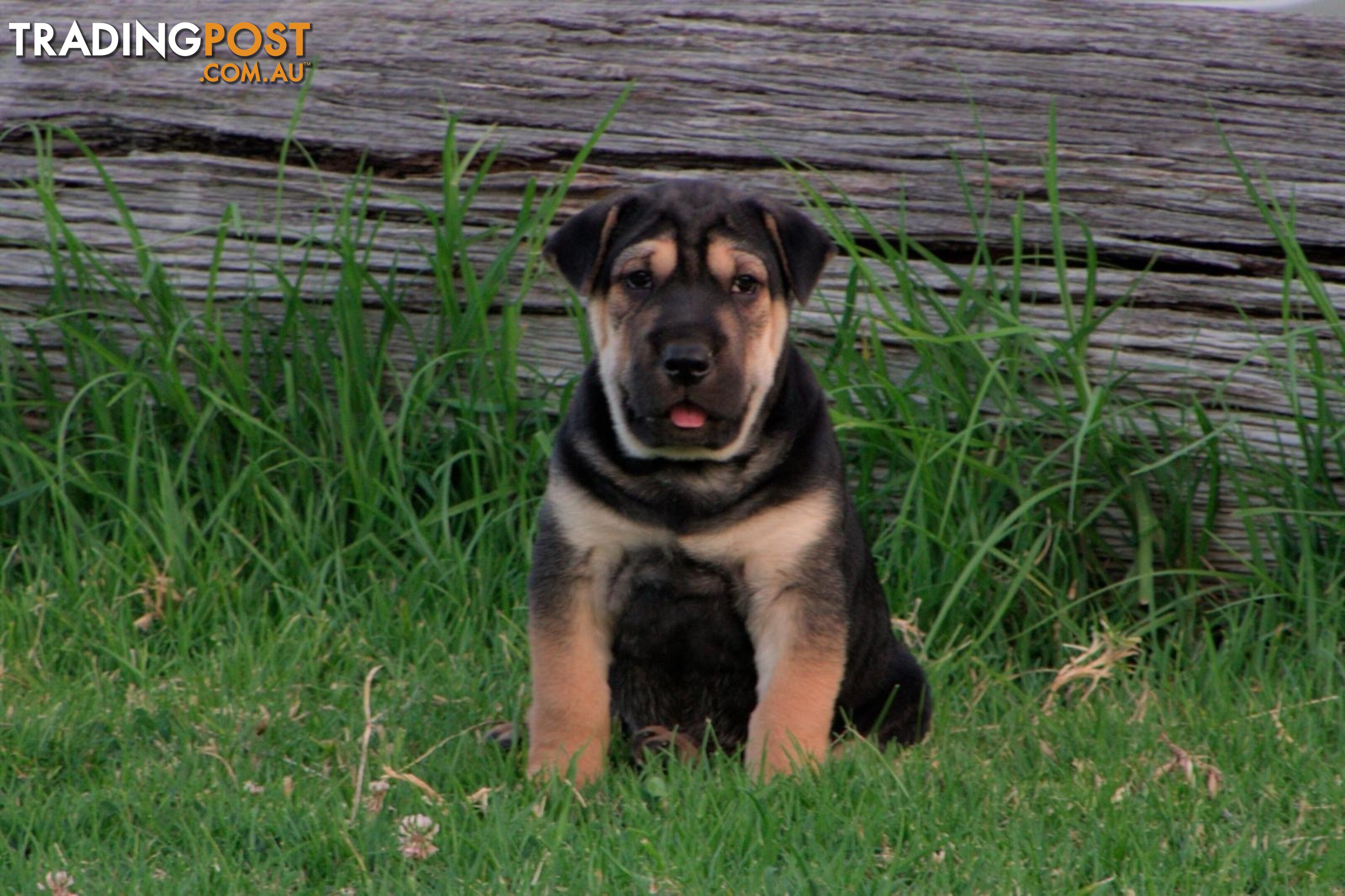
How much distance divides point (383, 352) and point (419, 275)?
0.35 metres

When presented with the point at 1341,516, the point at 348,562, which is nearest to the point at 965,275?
the point at 1341,516

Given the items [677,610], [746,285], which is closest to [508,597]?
[677,610]

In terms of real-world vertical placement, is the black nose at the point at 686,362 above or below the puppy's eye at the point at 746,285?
below

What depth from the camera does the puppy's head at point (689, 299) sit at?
135 inches

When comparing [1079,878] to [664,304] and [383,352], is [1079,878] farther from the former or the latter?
[383,352]

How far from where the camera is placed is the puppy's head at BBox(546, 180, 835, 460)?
3434mm

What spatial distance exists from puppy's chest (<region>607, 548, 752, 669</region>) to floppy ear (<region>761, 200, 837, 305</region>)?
69 centimetres

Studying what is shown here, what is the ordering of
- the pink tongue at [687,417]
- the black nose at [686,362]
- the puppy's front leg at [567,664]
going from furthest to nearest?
1. the puppy's front leg at [567,664]
2. the pink tongue at [687,417]
3. the black nose at [686,362]

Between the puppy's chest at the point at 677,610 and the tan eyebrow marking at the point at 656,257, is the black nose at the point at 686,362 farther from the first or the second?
the puppy's chest at the point at 677,610

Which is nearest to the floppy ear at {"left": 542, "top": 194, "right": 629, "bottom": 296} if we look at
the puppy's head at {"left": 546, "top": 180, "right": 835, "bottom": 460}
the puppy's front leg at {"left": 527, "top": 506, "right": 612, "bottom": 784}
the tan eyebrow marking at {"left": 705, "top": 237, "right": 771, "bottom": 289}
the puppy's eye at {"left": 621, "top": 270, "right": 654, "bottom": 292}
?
the puppy's head at {"left": 546, "top": 180, "right": 835, "bottom": 460}

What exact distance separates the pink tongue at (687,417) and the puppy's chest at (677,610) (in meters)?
0.30

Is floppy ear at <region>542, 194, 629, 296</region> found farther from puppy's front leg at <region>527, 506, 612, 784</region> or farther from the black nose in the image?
puppy's front leg at <region>527, 506, 612, 784</region>

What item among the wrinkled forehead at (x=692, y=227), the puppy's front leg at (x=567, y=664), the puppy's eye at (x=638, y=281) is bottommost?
the puppy's front leg at (x=567, y=664)

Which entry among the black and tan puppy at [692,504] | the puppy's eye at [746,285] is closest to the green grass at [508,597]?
the black and tan puppy at [692,504]
